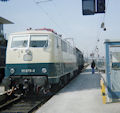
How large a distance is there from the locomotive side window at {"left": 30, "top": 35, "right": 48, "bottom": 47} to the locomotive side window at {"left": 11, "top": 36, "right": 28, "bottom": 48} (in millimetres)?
304

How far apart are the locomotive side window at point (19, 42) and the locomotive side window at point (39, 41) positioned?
0.30 metres

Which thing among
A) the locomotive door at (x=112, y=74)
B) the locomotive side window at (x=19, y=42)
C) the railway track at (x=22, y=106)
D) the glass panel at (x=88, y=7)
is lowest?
the railway track at (x=22, y=106)

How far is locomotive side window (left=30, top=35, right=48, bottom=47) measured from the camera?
10.5m

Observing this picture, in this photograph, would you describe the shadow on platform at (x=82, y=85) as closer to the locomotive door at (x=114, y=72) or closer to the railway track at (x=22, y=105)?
the railway track at (x=22, y=105)

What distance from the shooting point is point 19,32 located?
11.0 m

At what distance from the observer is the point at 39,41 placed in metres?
10.7

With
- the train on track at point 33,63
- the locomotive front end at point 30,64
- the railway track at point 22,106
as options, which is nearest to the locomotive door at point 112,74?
the train on track at point 33,63

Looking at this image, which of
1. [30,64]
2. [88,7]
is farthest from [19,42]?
[88,7]

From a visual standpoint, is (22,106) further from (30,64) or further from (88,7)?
(88,7)

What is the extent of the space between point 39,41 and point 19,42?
1009 mm

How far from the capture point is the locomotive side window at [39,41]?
34.6 feet

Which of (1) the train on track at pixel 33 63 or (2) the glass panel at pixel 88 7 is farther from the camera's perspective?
(1) the train on track at pixel 33 63

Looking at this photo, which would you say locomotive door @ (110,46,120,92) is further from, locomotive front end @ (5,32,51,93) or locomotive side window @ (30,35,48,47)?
locomotive side window @ (30,35,48,47)

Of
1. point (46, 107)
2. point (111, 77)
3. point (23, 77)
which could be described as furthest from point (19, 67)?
point (111, 77)
